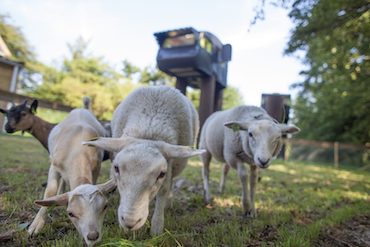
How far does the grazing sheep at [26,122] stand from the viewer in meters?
4.79

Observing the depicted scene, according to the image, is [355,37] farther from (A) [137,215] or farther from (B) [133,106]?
(A) [137,215]

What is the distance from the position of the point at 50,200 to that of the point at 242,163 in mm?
2584

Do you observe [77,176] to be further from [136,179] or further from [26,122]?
[26,122]

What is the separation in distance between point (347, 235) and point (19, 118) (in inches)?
194

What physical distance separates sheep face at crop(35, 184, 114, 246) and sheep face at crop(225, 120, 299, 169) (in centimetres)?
183

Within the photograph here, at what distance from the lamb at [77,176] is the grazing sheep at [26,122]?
54.4 inches

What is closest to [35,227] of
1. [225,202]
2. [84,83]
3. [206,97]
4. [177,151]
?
[177,151]

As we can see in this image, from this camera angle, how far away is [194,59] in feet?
31.1

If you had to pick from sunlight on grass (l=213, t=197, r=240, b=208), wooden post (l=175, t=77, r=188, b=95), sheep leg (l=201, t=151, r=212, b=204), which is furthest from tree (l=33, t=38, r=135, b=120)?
sunlight on grass (l=213, t=197, r=240, b=208)

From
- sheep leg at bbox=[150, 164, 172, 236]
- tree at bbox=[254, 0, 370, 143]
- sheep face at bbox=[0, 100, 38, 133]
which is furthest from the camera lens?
tree at bbox=[254, 0, 370, 143]

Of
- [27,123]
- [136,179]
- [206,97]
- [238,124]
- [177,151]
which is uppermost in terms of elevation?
[206,97]

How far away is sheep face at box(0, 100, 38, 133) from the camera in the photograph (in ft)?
15.7

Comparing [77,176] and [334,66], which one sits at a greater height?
[334,66]

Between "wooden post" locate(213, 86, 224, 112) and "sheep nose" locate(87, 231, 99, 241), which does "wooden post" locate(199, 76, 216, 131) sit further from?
"sheep nose" locate(87, 231, 99, 241)
